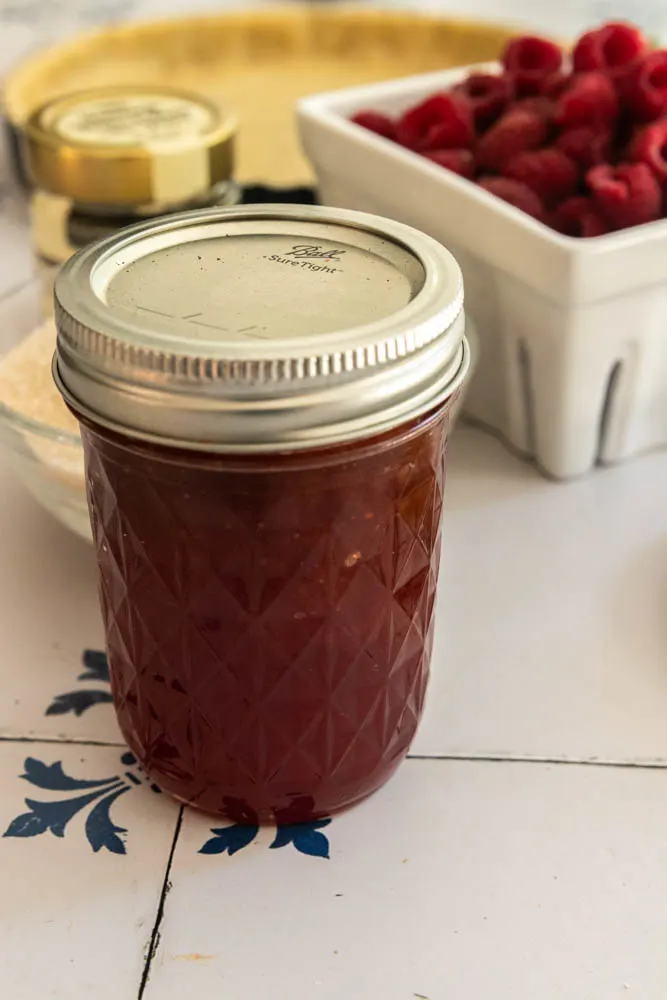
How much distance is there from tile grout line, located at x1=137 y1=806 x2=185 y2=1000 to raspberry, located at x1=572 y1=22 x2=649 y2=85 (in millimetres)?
520

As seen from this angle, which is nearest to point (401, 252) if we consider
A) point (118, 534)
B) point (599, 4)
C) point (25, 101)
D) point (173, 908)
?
point (118, 534)

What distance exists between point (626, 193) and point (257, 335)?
0.34 m

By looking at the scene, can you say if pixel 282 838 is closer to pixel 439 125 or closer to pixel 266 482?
pixel 266 482

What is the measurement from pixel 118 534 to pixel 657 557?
350 millimetres

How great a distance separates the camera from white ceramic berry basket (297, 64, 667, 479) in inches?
23.4

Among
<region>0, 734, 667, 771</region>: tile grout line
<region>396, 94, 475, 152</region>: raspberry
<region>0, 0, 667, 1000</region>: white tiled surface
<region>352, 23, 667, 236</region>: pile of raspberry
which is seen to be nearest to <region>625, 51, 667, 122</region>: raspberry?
<region>352, 23, 667, 236</region>: pile of raspberry

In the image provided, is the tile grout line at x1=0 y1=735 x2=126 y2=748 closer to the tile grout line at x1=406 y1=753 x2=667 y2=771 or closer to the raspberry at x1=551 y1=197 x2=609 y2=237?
the tile grout line at x1=406 y1=753 x2=667 y2=771

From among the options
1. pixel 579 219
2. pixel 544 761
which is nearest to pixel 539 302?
pixel 579 219

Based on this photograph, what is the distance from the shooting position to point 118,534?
0.39 meters

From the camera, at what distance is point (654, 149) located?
0.61m

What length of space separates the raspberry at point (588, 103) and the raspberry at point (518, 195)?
51mm

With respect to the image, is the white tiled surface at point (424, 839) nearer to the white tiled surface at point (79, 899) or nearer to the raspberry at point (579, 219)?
the white tiled surface at point (79, 899)

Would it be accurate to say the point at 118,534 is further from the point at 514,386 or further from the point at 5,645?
the point at 514,386

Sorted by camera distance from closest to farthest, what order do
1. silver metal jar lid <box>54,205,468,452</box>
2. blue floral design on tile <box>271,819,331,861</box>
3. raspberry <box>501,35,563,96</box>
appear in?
1. silver metal jar lid <box>54,205,468,452</box>
2. blue floral design on tile <box>271,819,331,861</box>
3. raspberry <box>501,35,563,96</box>
